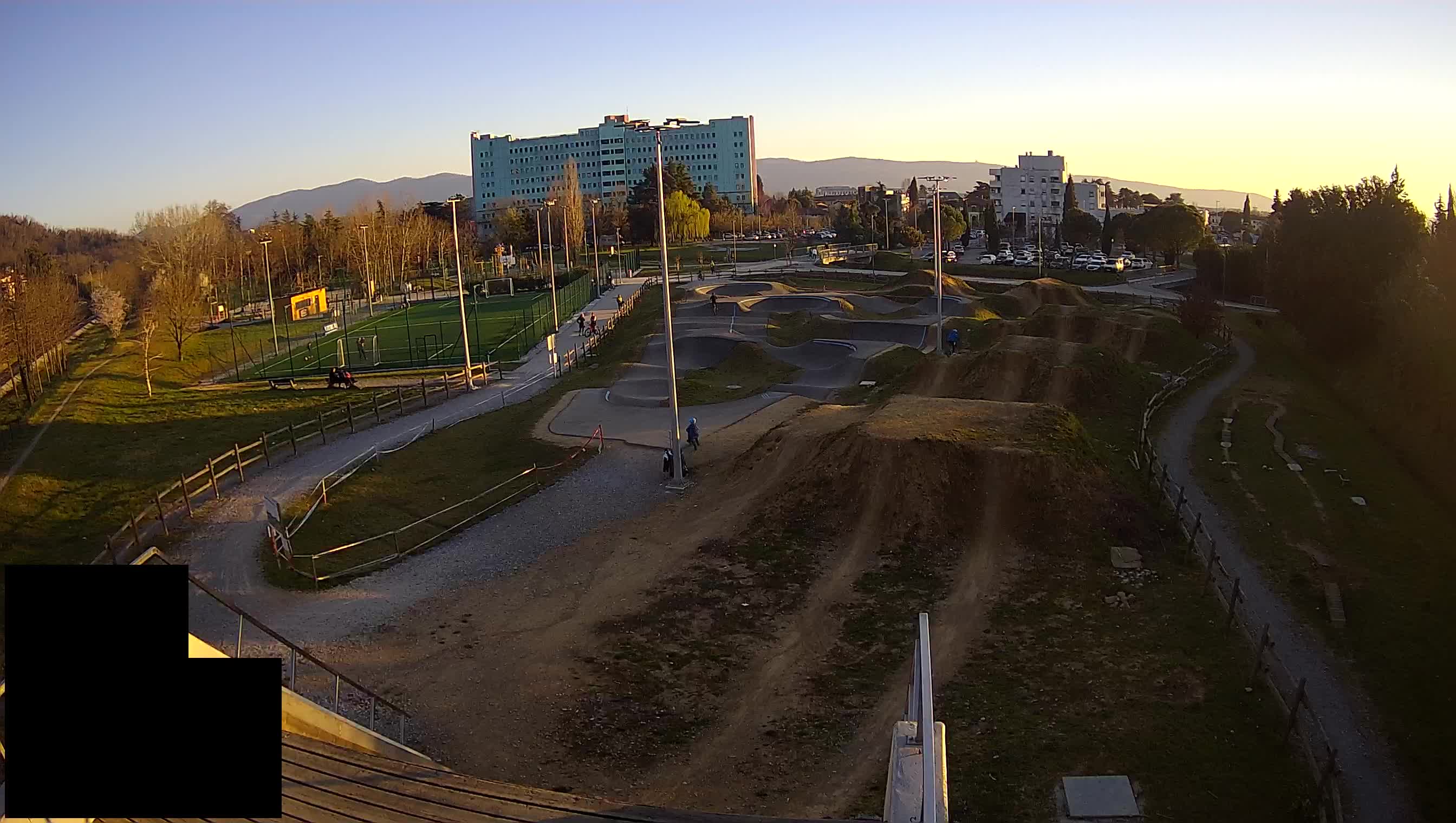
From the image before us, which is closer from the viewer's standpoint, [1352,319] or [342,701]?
[342,701]

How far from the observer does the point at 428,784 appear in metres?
10.3

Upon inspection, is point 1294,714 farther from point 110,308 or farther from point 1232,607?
point 110,308

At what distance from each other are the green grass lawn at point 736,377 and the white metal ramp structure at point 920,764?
2534 centimetres

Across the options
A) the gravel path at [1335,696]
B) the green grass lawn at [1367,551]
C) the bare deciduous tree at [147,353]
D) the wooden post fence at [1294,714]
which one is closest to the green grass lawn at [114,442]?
the bare deciduous tree at [147,353]

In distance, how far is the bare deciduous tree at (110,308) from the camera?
61969 mm

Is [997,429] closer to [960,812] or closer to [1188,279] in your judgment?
[960,812]

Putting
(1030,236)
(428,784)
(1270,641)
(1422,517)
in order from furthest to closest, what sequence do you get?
(1030,236)
(1422,517)
(1270,641)
(428,784)

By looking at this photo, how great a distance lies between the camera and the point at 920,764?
9180 millimetres

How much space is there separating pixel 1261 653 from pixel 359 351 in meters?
50.1

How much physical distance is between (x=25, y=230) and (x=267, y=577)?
122248 millimetres

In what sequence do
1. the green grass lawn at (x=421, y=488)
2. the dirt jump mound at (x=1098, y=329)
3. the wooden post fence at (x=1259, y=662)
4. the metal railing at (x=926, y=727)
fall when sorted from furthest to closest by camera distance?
1. the dirt jump mound at (x=1098, y=329)
2. the green grass lawn at (x=421, y=488)
3. the wooden post fence at (x=1259, y=662)
4. the metal railing at (x=926, y=727)

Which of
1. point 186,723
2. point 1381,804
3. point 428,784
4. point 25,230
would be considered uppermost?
point 25,230

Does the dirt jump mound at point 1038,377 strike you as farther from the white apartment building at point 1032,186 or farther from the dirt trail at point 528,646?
the white apartment building at point 1032,186

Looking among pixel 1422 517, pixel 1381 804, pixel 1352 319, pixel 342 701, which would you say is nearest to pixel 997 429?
pixel 1422 517
